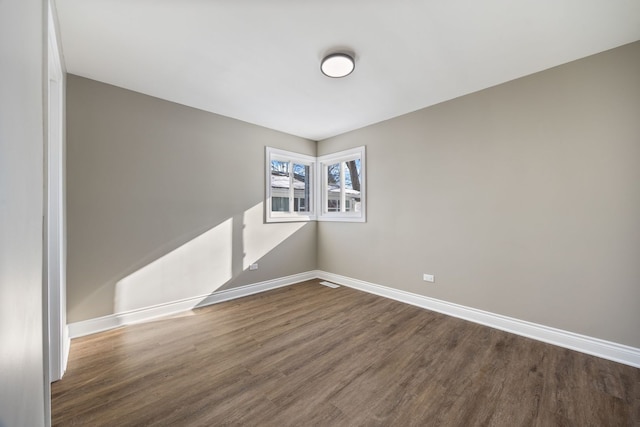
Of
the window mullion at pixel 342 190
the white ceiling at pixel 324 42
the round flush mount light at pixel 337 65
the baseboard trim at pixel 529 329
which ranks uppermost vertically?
the white ceiling at pixel 324 42

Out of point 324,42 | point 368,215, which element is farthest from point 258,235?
point 324,42

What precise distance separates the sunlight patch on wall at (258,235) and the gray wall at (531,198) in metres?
1.73

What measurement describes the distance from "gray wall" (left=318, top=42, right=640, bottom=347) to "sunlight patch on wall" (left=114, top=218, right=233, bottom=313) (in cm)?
230

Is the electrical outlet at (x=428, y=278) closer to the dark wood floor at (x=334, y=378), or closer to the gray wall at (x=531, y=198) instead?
the gray wall at (x=531, y=198)

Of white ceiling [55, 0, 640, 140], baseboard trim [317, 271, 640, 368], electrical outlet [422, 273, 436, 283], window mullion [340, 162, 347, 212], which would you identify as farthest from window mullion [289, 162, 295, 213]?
electrical outlet [422, 273, 436, 283]

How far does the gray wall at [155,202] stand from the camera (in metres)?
2.51

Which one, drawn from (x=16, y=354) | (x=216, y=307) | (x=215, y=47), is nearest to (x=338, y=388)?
(x=16, y=354)

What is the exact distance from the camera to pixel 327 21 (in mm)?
1810

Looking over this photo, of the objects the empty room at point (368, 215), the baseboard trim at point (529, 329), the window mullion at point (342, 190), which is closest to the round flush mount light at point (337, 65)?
the empty room at point (368, 215)

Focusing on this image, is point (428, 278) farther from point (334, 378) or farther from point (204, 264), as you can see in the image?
point (204, 264)

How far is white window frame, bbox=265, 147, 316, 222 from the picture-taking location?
399cm

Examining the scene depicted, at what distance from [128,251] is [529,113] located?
4360 mm

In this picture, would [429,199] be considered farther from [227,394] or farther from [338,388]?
[227,394]

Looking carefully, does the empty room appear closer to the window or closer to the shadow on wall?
the shadow on wall
